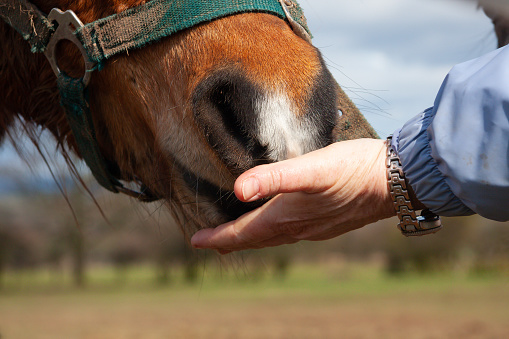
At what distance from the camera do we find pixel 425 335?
1356 centimetres

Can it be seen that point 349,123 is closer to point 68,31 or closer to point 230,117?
point 230,117

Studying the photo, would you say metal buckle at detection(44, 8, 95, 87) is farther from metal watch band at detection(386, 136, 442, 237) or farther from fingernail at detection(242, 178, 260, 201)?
metal watch band at detection(386, 136, 442, 237)

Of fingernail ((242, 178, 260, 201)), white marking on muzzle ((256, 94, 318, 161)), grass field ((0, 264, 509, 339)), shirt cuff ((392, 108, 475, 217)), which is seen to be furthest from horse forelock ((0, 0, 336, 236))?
grass field ((0, 264, 509, 339))

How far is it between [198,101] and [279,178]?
0.39 m

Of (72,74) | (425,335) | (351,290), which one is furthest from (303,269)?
(72,74)

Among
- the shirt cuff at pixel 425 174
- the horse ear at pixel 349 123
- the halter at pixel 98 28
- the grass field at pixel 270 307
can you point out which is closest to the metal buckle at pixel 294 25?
the halter at pixel 98 28

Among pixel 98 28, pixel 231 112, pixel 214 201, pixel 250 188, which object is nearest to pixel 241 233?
pixel 214 201

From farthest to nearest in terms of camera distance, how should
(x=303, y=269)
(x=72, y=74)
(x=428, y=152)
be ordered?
(x=303, y=269) < (x=72, y=74) < (x=428, y=152)

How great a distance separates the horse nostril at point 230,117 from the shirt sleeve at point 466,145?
1.56ft

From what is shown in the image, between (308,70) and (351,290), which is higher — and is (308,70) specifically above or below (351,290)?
above

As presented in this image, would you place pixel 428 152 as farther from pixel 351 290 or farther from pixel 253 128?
pixel 351 290

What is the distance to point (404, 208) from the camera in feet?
4.88

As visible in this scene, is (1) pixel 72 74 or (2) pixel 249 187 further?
(1) pixel 72 74

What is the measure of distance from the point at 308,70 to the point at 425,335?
13.9 metres
